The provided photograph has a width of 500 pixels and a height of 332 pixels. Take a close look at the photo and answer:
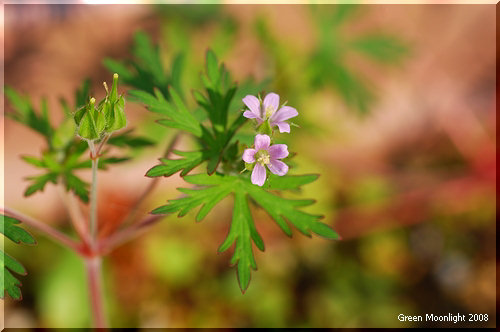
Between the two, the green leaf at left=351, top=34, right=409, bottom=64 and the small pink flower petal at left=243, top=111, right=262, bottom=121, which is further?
the green leaf at left=351, top=34, right=409, bottom=64

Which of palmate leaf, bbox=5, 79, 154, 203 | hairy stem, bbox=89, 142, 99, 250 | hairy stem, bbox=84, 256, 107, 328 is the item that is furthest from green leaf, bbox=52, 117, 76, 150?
hairy stem, bbox=84, 256, 107, 328

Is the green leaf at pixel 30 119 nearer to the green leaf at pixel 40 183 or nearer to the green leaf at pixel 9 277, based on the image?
the green leaf at pixel 40 183

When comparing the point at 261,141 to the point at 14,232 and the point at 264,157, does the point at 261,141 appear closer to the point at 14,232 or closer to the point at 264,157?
the point at 264,157

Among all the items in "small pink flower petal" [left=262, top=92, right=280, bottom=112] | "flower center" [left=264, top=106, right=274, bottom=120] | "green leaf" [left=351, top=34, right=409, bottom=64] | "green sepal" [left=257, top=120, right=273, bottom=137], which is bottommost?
"green sepal" [left=257, top=120, right=273, bottom=137]

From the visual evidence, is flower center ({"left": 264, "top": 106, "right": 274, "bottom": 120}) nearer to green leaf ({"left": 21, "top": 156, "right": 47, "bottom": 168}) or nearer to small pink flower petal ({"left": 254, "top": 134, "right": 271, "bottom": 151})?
small pink flower petal ({"left": 254, "top": 134, "right": 271, "bottom": 151})

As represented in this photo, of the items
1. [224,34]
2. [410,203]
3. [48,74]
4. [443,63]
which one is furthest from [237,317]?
[443,63]

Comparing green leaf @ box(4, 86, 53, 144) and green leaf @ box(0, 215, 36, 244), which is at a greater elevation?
green leaf @ box(4, 86, 53, 144)

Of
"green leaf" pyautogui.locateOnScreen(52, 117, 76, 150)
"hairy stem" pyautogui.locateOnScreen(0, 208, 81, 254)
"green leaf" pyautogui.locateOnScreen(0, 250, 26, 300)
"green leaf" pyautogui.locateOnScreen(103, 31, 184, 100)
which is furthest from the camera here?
"green leaf" pyautogui.locateOnScreen(103, 31, 184, 100)

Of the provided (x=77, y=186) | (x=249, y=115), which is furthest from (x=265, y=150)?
(x=77, y=186)

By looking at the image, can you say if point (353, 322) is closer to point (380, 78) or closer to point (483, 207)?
point (483, 207)
